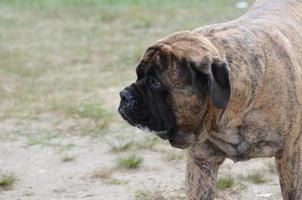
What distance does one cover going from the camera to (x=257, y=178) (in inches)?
223

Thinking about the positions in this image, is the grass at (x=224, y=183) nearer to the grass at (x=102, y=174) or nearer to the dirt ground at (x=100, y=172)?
the dirt ground at (x=100, y=172)

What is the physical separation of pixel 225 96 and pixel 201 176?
78 cm

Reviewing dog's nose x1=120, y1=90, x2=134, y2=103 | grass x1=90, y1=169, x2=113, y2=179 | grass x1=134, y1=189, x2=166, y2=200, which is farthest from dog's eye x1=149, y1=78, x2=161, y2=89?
grass x1=90, y1=169, x2=113, y2=179

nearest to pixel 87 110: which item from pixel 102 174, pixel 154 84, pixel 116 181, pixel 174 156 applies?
pixel 174 156

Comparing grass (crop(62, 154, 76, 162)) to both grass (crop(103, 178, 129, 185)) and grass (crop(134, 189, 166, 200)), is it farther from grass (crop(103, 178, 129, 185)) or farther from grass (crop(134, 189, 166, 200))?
grass (crop(134, 189, 166, 200))

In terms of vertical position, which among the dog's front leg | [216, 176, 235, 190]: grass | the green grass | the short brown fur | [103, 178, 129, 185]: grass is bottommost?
the green grass

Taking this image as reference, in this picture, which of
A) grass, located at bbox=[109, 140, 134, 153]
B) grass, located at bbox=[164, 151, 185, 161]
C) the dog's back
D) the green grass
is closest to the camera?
the dog's back

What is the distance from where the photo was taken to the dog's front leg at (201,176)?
4.42 m

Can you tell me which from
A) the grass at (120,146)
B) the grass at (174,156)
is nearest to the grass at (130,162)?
the grass at (174,156)

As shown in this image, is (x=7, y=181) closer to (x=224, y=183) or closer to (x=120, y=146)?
(x=120, y=146)

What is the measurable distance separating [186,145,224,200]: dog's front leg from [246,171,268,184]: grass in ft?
3.75

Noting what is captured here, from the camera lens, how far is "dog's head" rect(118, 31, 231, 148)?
12.6 ft

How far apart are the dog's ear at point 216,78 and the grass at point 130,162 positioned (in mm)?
2232

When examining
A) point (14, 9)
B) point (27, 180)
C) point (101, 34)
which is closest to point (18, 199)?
point (27, 180)
